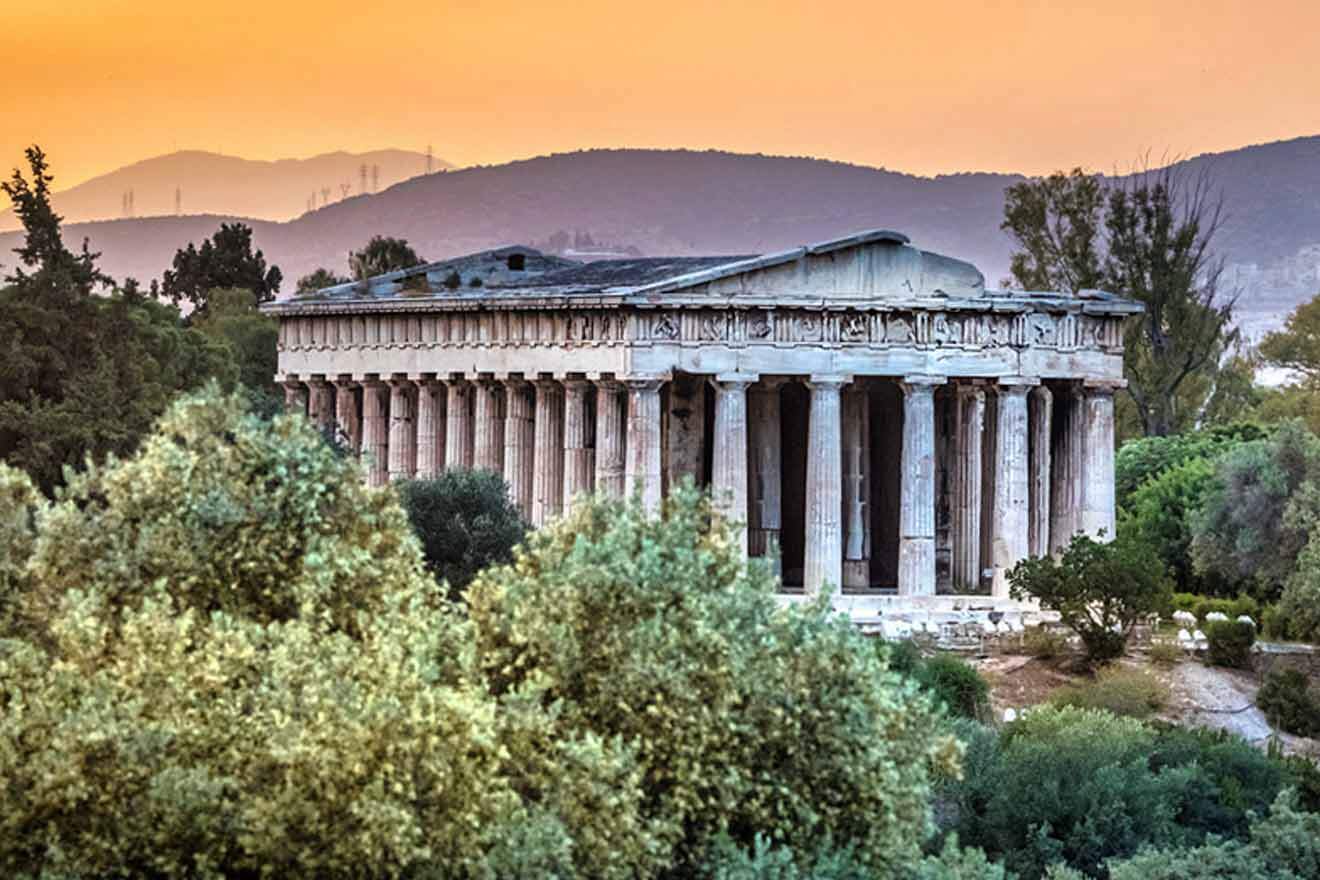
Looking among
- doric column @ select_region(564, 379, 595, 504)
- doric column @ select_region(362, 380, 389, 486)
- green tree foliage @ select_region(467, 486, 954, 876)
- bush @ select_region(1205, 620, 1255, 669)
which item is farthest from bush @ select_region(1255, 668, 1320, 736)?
doric column @ select_region(362, 380, 389, 486)

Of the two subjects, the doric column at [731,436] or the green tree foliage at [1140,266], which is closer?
the doric column at [731,436]

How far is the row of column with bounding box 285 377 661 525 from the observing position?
67625mm

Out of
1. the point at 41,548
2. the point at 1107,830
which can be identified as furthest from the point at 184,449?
the point at 1107,830

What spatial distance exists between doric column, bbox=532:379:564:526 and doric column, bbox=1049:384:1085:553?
37.1 feet

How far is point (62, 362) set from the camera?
232ft

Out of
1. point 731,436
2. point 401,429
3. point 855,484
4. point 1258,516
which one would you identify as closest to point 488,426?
point 401,429

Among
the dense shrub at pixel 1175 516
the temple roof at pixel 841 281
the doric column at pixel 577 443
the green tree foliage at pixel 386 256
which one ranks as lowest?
the dense shrub at pixel 1175 516

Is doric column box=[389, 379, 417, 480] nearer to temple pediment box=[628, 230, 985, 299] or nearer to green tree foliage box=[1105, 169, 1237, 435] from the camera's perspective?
temple pediment box=[628, 230, 985, 299]

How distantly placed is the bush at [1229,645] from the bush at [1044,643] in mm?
2842

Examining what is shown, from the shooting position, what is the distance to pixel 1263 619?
65688mm

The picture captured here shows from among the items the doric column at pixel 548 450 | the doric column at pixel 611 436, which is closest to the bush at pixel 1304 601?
the doric column at pixel 611 436

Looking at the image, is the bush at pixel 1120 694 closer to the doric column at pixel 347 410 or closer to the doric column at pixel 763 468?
the doric column at pixel 763 468

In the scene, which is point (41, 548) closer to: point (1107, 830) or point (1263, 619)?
point (1107, 830)

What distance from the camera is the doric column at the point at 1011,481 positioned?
67312 mm
